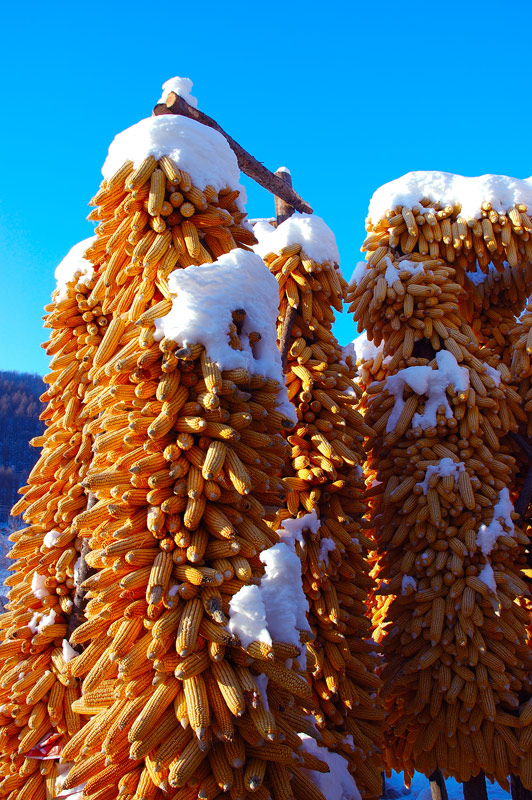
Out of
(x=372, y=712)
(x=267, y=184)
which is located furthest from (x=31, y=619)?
(x=267, y=184)

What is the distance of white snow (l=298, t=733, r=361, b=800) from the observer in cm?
227

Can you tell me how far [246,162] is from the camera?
3.71 m

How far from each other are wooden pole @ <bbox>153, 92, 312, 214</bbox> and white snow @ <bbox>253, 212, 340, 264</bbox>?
0.58m

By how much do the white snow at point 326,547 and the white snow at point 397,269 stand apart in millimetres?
1756

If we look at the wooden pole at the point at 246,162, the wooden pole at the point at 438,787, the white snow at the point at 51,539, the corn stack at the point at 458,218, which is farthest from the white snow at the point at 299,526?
the wooden pole at the point at 438,787

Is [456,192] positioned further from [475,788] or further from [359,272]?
[475,788]

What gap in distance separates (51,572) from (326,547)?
4.12ft

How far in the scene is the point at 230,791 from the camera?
5.66 ft

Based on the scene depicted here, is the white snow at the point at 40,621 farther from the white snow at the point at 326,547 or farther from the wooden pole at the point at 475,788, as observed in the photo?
the wooden pole at the point at 475,788

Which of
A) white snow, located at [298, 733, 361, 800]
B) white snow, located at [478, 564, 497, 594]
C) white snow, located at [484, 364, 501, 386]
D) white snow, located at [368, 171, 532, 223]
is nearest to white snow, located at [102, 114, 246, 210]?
white snow, located at [368, 171, 532, 223]

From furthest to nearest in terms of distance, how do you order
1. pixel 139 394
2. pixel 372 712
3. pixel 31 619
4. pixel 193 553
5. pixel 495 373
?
Result: pixel 495 373
pixel 372 712
pixel 31 619
pixel 139 394
pixel 193 553

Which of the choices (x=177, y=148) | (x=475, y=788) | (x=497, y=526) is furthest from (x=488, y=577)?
(x=177, y=148)

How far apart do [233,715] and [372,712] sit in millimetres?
1349

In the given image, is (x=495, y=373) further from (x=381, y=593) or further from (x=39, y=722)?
(x=39, y=722)
